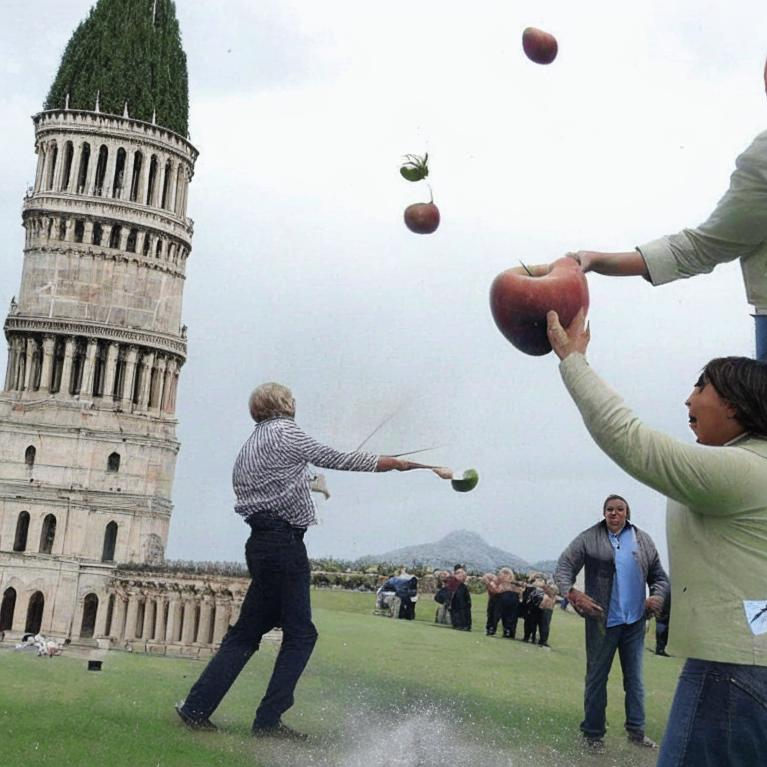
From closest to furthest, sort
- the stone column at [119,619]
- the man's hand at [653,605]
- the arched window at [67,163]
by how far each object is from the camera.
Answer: the man's hand at [653,605], the stone column at [119,619], the arched window at [67,163]

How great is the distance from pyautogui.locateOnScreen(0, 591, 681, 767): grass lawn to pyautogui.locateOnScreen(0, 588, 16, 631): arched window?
221ft

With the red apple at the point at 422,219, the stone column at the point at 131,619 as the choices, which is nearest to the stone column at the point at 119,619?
the stone column at the point at 131,619

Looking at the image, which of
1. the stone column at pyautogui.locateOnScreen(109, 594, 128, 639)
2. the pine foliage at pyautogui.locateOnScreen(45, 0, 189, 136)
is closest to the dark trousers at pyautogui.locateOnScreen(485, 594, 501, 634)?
the stone column at pyautogui.locateOnScreen(109, 594, 128, 639)

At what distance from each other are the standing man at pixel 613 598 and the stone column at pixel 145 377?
247ft

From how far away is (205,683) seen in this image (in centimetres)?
869

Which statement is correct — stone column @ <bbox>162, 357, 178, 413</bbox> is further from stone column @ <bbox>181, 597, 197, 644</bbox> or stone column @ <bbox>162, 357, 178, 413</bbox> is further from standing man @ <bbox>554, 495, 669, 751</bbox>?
standing man @ <bbox>554, 495, 669, 751</bbox>

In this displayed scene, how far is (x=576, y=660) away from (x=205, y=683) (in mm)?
9889

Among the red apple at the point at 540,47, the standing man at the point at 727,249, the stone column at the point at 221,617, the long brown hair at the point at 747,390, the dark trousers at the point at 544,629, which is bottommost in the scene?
the stone column at the point at 221,617

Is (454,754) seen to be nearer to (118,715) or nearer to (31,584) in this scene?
(118,715)

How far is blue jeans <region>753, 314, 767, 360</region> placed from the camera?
557 centimetres

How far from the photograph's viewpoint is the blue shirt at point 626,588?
10516mm

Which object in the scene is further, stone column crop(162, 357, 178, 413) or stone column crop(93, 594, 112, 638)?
stone column crop(162, 357, 178, 413)

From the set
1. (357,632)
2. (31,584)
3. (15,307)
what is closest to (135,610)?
(31,584)

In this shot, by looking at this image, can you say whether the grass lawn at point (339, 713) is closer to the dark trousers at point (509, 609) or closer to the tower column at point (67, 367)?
the dark trousers at point (509, 609)
